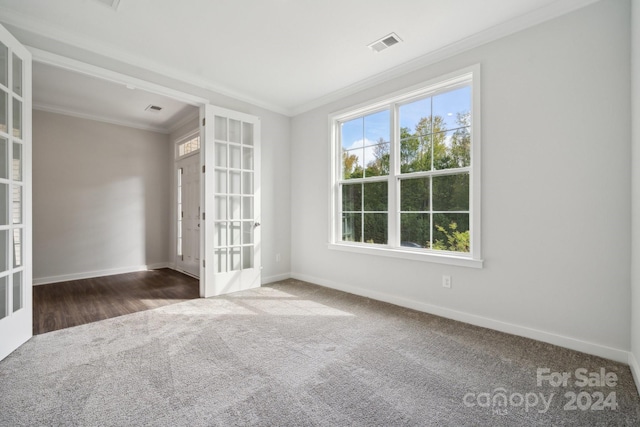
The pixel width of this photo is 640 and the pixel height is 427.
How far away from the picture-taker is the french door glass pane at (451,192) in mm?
2967

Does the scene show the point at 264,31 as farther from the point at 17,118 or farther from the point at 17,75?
the point at 17,118

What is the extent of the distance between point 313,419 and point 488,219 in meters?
2.28

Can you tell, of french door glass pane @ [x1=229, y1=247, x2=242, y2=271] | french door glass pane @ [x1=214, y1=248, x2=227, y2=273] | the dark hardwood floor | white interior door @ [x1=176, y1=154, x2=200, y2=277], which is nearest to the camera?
the dark hardwood floor

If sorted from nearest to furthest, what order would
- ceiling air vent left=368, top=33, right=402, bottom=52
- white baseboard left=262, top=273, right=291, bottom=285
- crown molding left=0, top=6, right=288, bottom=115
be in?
crown molding left=0, top=6, right=288, bottom=115, ceiling air vent left=368, top=33, right=402, bottom=52, white baseboard left=262, top=273, right=291, bottom=285

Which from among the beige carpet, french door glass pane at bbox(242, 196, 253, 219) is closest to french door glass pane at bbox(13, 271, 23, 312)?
the beige carpet

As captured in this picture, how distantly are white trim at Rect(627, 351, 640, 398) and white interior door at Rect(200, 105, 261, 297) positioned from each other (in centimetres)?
379

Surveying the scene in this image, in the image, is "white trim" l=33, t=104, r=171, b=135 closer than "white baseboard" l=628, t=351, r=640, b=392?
No

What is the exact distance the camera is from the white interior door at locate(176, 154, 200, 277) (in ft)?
17.1

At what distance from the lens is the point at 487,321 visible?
275 cm

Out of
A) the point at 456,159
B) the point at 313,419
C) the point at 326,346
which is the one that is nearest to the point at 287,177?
the point at 456,159

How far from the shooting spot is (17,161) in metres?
2.41

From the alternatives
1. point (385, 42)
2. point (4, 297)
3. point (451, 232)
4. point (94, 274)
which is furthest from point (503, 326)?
point (94, 274)

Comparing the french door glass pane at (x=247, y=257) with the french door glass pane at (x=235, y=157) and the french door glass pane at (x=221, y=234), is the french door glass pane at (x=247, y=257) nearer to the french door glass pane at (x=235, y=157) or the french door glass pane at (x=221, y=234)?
the french door glass pane at (x=221, y=234)

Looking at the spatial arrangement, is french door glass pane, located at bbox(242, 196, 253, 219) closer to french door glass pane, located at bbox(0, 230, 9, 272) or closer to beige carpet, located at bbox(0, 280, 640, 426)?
beige carpet, located at bbox(0, 280, 640, 426)
